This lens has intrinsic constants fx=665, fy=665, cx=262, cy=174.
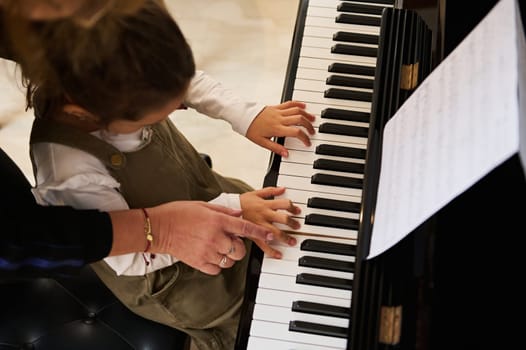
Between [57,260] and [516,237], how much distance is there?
738 mm

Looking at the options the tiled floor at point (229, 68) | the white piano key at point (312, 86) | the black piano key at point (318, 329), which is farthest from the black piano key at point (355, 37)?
the tiled floor at point (229, 68)

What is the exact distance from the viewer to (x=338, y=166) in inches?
52.6

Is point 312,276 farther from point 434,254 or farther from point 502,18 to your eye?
point 502,18

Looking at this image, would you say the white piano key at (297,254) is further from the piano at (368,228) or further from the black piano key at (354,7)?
the black piano key at (354,7)

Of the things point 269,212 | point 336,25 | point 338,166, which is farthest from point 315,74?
point 269,212

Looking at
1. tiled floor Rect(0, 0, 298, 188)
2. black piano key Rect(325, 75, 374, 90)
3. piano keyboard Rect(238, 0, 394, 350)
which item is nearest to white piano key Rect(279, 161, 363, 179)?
piano keyboard Rect(238, 0, 394, 350)

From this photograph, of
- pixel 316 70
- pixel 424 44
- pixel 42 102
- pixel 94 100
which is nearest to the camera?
pixel 94 100

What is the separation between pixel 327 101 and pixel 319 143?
11cm

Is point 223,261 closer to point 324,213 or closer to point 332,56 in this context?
point 324,213

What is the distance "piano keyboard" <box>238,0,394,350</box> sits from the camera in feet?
3.98

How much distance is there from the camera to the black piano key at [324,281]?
1227 mm

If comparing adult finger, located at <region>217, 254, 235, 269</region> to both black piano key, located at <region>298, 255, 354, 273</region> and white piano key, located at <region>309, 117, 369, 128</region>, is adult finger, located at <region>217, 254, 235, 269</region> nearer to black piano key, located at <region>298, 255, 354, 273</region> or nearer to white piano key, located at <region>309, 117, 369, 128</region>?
black piano key, located at <region>298, 255, 354, 273</region>

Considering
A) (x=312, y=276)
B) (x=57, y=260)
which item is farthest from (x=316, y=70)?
(x=57, y=260)

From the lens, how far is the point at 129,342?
4.60ft
